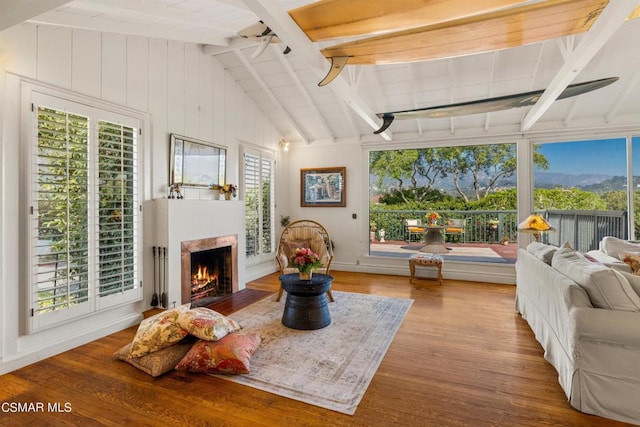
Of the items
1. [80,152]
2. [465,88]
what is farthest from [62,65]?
[465,88]

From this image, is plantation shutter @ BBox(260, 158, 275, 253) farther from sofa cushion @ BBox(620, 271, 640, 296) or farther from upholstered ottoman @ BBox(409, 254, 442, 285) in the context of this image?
sofa cushion @ BBox(620, 271, 640, 296)

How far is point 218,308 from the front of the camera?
4137 millimetres

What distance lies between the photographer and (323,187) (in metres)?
6.73

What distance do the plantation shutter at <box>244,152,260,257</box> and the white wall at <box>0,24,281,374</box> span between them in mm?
321

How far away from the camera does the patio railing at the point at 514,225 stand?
5.18 m

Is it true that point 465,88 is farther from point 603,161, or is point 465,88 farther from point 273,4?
point 273,4

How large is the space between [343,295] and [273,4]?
373 centimetres

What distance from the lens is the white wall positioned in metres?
2.57

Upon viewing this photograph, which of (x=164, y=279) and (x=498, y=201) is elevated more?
(x=498, y=201)

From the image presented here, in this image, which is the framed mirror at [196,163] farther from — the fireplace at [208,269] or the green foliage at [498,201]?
the green foliage at [498,201]

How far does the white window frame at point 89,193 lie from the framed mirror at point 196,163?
50cm

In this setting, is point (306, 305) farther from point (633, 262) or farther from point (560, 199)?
point (560, 199)

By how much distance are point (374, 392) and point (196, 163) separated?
12.2 ft

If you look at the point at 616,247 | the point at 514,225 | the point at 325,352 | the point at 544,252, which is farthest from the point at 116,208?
the point at 514,225
